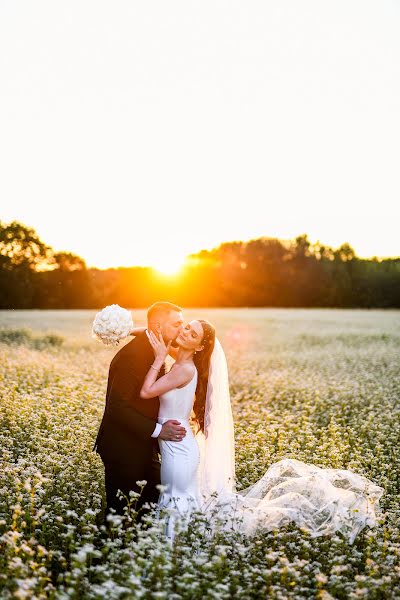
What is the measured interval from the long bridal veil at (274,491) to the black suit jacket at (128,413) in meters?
0.83

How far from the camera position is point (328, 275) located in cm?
5753

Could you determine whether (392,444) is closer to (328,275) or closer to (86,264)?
(86,264)

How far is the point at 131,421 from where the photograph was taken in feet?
19.9

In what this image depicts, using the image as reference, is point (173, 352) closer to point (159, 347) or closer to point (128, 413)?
point (159, 347)

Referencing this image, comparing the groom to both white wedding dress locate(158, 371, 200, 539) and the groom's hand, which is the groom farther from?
white wedding dress locate(158, 371, 200, 539)

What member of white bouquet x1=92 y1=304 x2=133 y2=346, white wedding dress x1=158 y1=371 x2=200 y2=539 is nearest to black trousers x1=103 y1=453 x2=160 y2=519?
white wedding dress x1=158 y1=371 x2=200 y2=539

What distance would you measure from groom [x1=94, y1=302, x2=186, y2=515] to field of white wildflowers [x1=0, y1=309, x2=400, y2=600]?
0.44 metres

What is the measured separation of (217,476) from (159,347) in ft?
5.53

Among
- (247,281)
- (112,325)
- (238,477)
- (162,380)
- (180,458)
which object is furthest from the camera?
(247,281)

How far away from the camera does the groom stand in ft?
20.0

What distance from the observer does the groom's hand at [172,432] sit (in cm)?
613

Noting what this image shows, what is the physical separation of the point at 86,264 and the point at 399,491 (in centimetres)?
4241

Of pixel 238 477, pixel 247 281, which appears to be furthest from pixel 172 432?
pixel 247 281

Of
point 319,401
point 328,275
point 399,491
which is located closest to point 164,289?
point 328,275
